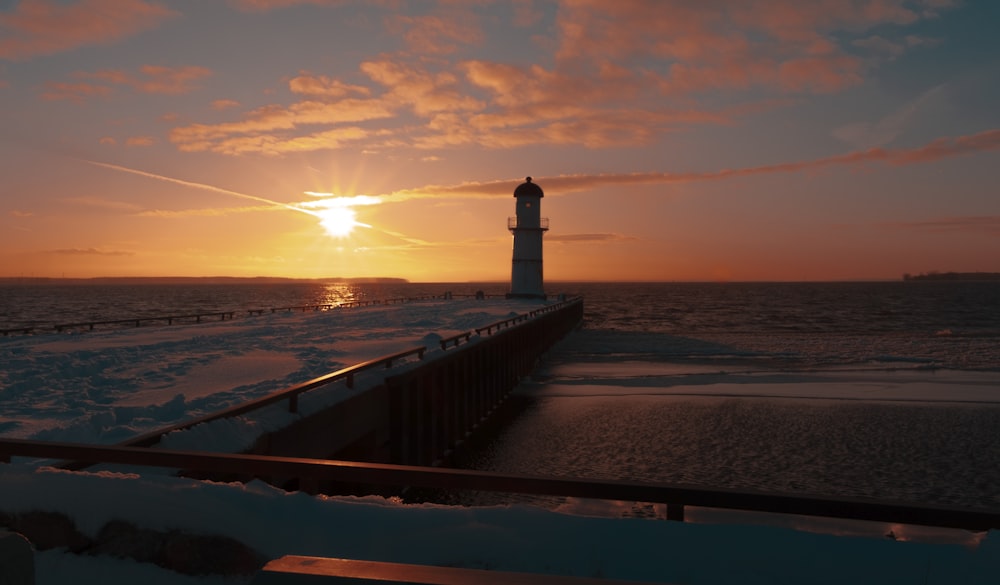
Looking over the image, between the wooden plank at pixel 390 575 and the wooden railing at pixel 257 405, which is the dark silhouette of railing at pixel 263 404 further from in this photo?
the wooden plank at pixel 390 575

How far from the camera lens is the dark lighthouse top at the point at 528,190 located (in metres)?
54.7

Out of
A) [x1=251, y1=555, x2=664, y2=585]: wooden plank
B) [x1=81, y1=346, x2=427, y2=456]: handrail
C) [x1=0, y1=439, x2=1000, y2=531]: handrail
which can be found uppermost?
[x1=251, y1=555, x2=664, y2=585]: wooden plank

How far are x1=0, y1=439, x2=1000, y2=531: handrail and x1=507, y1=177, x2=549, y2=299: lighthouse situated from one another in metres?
50.0

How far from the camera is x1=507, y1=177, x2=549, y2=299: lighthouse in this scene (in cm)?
5434

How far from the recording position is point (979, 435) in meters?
17.9

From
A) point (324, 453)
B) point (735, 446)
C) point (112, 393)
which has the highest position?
point (112, 393)

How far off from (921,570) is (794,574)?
66 cm

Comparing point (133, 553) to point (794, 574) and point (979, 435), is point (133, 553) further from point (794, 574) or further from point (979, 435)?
point (979, 435)

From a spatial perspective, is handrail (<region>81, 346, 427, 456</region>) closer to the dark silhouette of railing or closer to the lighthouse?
the dark silhouette of railing

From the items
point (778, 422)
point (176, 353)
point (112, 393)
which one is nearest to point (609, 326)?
point (778, 422)

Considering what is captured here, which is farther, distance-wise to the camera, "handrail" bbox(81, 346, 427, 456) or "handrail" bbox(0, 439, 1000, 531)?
"handrail" bbox(81, 346, 427, 456)

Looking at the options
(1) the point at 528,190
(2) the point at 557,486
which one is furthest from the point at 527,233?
(2) the point at 557,486

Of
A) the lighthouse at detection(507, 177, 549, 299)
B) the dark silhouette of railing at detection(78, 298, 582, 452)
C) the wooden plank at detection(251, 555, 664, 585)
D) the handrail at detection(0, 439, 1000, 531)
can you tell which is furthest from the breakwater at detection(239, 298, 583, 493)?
the lighthouse at detection(507, 177, 549, 299)

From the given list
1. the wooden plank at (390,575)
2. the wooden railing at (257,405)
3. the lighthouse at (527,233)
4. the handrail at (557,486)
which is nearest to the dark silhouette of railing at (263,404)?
the wooden railing at (257,405)
